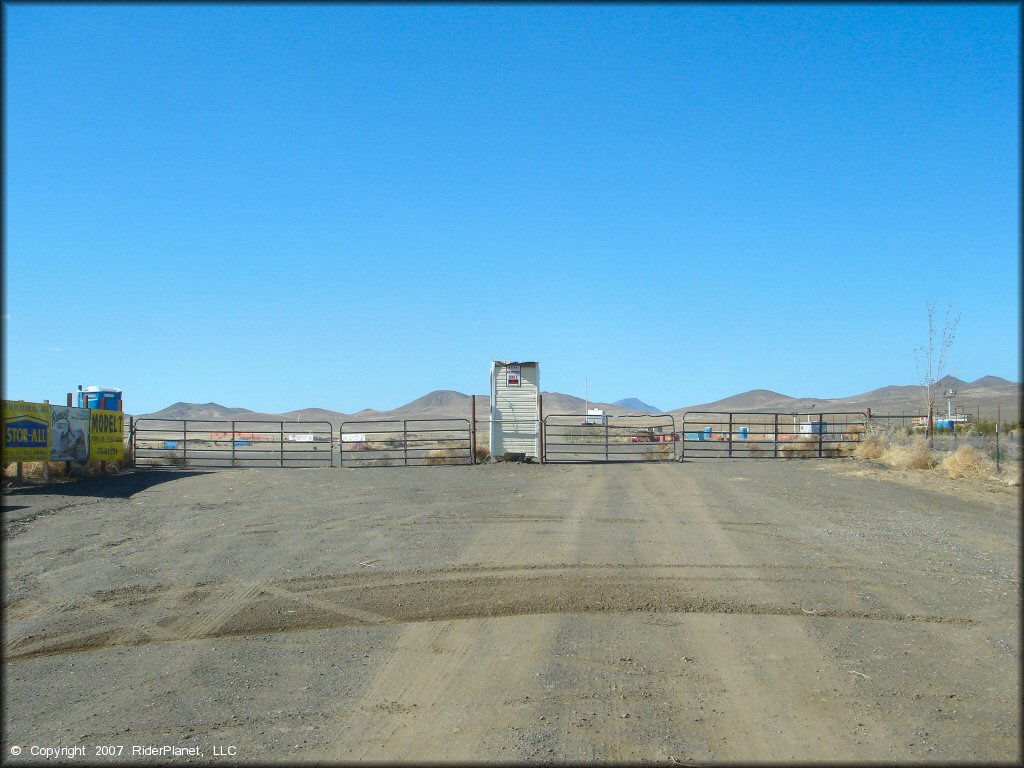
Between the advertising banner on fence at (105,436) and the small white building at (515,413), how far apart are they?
10.2 metres

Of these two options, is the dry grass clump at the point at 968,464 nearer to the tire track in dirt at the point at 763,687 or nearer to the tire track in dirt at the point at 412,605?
the tire track in dirt at the point at 412,605

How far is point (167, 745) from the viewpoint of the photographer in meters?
4.92

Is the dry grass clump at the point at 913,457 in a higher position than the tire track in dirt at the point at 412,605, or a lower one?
higher

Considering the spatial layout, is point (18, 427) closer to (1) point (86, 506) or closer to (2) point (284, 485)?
(1) point (86, 506)

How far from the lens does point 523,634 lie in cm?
676

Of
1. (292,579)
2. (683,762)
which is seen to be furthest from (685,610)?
(292,579)

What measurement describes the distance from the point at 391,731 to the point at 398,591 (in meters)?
3.33

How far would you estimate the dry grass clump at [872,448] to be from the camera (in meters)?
23.4

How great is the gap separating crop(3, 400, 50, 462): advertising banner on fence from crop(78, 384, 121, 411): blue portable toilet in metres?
4.91

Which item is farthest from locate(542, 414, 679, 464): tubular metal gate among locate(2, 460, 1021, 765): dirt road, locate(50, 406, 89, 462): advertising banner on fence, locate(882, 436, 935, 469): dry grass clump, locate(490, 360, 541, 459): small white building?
locate(50, 406, 89, 462): advertising banner on fence

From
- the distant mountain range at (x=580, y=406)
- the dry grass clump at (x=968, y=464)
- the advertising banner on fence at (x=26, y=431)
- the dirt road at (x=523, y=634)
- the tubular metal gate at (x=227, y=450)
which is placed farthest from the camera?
the distant mountain range at (x=580, y=406)

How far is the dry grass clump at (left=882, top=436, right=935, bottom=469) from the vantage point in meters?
19.6

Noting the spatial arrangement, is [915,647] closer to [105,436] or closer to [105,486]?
[105,486]

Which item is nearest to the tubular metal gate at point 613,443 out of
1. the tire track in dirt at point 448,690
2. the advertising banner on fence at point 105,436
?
the advertising banner on fence at point 105,436
